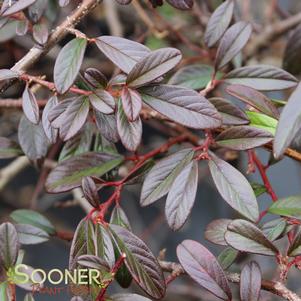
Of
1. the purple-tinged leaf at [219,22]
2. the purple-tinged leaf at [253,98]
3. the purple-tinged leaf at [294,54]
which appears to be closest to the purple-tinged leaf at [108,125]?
the purple-tinged leaf at [253,98]

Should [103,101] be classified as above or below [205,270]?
above

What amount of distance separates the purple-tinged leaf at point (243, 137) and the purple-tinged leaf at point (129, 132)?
0.12m

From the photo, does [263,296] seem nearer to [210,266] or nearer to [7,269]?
[210,266]

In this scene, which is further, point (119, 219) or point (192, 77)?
point (192, 77)

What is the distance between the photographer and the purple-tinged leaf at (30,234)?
0.81 m

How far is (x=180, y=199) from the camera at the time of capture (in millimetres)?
668

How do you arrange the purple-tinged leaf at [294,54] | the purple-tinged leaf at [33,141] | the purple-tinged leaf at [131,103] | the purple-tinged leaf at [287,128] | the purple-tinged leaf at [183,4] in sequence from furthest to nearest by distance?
the purple-tinged leaf at [294,54] < the purple-tinged leaf at [33,141] < the purple-tinged leaf at [183,4] < the purple-tinged leaf at [131,103] < the purple-tinged leaf at [287,128]

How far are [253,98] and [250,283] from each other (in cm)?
23

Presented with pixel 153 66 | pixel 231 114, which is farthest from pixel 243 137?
pixel 153 66

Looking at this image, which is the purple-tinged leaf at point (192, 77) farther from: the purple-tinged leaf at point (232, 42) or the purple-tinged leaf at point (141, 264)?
the purple-tinged leaf at point (141, 264)

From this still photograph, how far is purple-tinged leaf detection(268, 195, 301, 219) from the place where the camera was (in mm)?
708

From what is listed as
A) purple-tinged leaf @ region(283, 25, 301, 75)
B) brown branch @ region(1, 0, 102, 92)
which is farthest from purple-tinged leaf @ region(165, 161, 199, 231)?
purple-tinged leaf @ region(283, 25, 301, 75)

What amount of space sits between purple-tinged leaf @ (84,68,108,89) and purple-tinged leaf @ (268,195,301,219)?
0.27 m

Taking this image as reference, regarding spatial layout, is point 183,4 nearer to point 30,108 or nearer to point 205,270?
point 30,108
